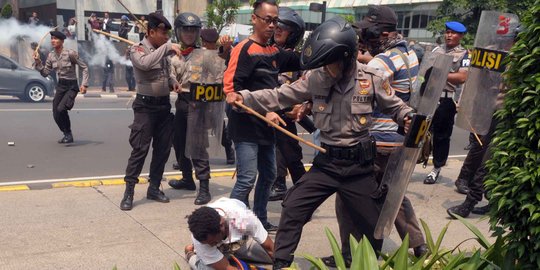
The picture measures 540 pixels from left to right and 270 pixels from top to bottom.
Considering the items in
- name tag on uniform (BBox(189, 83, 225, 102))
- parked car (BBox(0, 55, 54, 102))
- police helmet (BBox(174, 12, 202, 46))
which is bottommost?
parked car (BBox(0, 55, 54, 102))

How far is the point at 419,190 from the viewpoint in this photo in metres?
7.07

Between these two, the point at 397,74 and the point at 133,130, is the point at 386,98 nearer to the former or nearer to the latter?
the point at 397,74

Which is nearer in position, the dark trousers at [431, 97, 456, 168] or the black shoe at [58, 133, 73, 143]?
the dark trousers at [431, 97, 456, 168]

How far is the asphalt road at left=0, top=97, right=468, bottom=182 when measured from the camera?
7.62m

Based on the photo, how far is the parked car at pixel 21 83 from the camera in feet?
52.4

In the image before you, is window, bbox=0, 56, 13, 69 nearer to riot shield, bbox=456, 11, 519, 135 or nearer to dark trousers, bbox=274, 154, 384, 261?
riot shield, bbox=456, 11, 519, 135

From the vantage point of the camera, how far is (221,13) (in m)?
22.2

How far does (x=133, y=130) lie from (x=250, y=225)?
7.11ft

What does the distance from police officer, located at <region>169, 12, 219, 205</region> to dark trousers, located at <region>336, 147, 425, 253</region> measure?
2.05 m

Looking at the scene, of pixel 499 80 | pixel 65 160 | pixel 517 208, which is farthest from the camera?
pixel 65 160

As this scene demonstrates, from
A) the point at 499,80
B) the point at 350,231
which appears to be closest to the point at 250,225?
the point at 350,231

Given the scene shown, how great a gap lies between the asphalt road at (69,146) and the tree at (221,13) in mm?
8455

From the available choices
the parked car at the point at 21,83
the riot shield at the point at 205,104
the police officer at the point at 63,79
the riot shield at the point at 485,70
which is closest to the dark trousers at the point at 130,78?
the parked car at the point at 21,83

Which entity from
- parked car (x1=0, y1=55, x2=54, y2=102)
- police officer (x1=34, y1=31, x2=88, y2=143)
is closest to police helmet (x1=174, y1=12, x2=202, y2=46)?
police officer (x1=34, y1=31, x2=88, y2=143)
